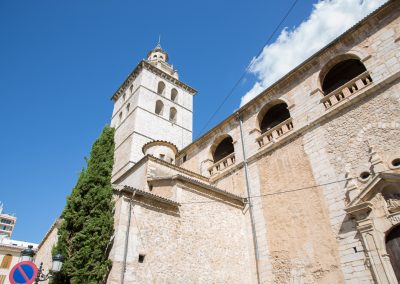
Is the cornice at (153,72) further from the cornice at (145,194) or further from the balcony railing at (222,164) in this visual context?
the cornice at (145,194)

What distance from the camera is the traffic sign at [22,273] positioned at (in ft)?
16.9

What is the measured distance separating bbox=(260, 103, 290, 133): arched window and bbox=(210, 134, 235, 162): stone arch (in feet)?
6.14

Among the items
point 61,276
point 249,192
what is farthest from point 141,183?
point 61,276

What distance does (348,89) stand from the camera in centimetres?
1045

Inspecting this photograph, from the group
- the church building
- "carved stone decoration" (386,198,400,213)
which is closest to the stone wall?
the church building

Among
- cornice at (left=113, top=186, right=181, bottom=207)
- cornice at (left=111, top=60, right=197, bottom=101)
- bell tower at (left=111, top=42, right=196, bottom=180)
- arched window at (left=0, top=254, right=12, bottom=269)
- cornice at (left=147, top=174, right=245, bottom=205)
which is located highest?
cornice at (left=111, top=60, right=197, bottom=101)

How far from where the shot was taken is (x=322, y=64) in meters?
11.6

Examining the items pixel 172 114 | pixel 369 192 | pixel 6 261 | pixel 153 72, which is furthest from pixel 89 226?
pixel 6 261

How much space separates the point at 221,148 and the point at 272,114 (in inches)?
123

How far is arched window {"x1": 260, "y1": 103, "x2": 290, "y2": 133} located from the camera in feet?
44.2

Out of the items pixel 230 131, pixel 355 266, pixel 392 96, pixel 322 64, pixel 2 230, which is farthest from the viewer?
pixel 2 230

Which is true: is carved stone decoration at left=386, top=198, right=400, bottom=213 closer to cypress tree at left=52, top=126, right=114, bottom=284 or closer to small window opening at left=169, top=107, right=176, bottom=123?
cypress tree at left=52, top=126, right=114, bottom=284

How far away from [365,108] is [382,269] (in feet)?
15.5

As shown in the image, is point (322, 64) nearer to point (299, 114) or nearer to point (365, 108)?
point (299, 114)
